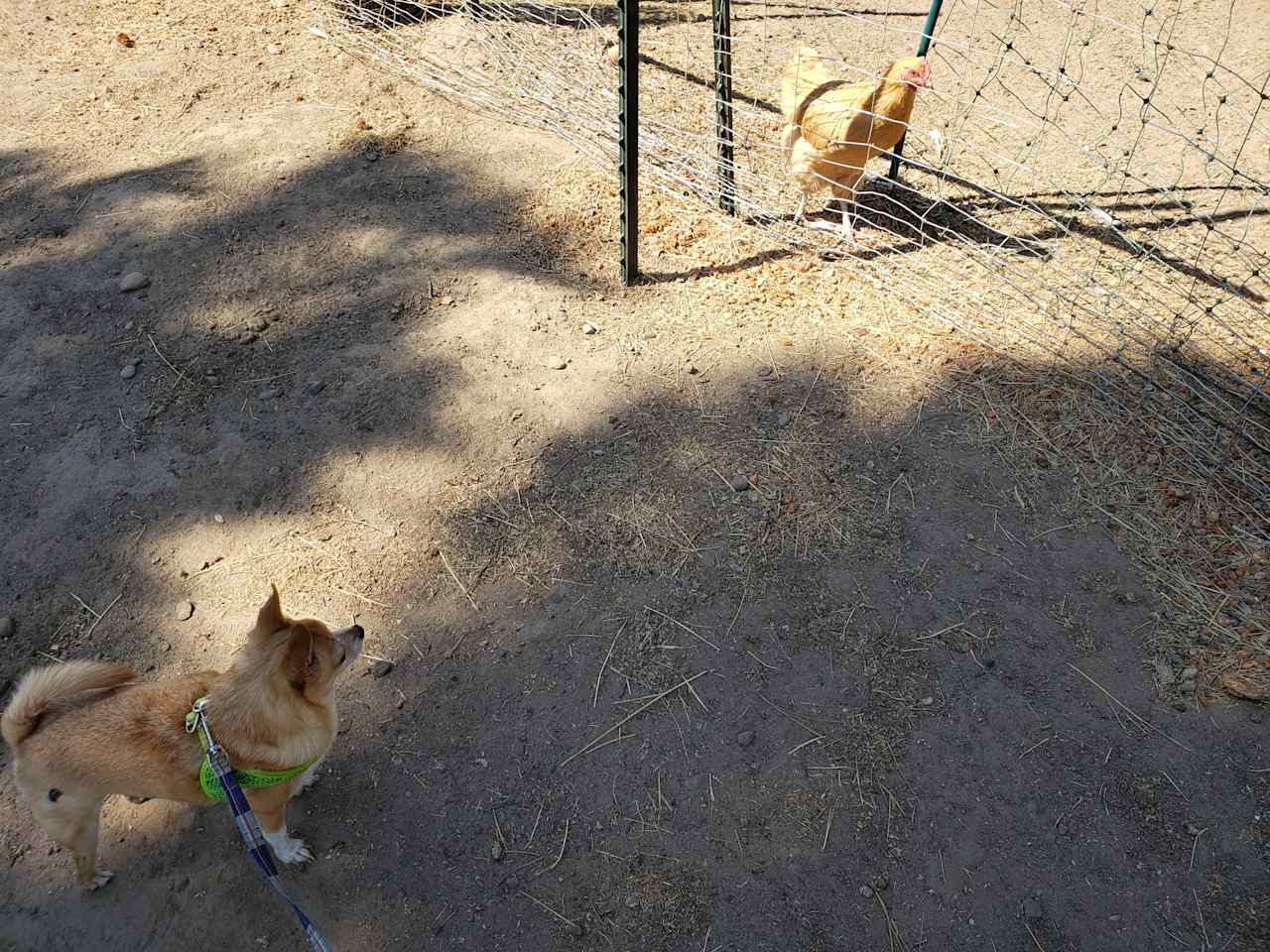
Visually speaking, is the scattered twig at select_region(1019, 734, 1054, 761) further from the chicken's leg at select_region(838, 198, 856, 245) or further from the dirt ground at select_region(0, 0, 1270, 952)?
the chicken's leg at select_region(838, 198, 856, 245)

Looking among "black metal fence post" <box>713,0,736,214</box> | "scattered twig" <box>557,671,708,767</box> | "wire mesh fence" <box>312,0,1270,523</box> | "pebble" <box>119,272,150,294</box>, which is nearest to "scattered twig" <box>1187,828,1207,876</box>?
"wire mesh fence" <box>312,0,1270,523</box>

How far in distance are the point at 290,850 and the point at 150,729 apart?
663 millimetres

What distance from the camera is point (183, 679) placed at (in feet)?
8.67

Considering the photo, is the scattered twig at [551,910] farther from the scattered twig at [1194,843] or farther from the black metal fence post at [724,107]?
the black metal fence post at [724,107]

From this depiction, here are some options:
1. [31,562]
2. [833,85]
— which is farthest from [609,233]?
[31,562]

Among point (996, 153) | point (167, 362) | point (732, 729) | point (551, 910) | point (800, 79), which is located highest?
point (800, 79)

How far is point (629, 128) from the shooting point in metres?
4.38

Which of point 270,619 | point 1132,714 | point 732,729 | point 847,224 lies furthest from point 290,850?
point 847,224

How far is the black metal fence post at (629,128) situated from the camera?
4.03m

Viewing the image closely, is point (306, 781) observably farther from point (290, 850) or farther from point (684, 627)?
point (684, 627)

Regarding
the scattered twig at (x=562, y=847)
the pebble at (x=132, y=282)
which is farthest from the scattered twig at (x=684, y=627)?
the pebble at (x=132, y=282)

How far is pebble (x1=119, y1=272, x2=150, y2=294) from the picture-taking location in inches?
189

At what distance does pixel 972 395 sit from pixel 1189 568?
1.29 metres

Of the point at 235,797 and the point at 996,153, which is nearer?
the point at 235,797
